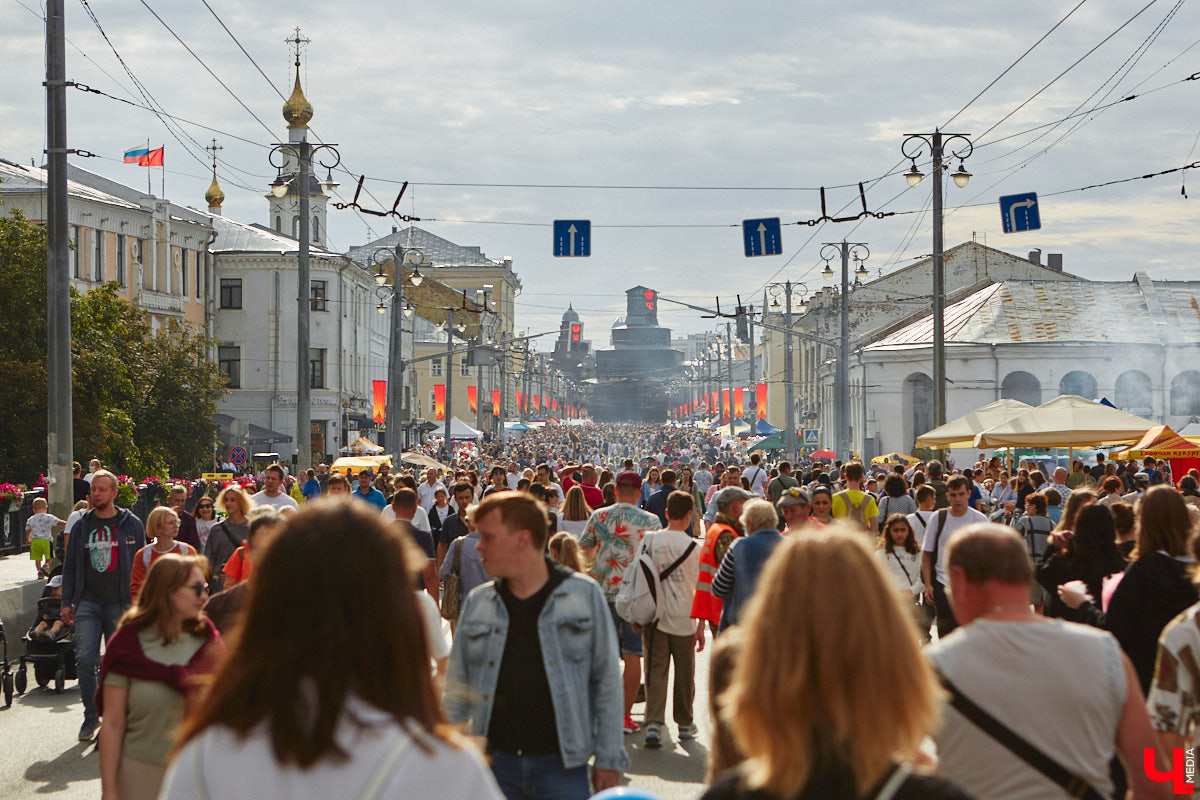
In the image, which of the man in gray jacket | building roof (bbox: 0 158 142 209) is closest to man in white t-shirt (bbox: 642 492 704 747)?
the man in gray jacket

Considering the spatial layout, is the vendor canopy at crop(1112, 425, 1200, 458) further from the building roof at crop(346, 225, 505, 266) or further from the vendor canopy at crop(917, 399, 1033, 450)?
the building roof at crop(346, 225, 505, 266)

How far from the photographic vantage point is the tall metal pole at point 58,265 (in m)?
16.6

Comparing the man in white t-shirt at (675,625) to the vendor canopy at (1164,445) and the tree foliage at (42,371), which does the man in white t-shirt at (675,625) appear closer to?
the vendor canopy at (1164,445)

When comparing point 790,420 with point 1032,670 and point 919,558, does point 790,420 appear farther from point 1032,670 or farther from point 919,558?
point 1032,670

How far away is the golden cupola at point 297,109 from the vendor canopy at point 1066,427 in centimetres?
5665

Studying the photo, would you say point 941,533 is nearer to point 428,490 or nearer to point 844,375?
point 428,490

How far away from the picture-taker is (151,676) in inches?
213

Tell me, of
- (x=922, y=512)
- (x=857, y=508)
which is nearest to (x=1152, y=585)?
(x=922, y=512)

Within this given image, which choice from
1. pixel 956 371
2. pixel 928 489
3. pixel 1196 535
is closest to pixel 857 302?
pixel 956 371

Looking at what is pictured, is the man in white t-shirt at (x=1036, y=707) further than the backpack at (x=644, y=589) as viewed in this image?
No

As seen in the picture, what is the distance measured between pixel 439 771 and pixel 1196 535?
4265mm

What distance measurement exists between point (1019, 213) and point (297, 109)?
5137cm

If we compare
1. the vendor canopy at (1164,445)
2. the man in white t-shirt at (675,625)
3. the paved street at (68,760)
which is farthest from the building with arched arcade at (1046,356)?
the paved street at (68,760)

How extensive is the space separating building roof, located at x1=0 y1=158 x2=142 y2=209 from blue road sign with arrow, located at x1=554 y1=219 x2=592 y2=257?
1619 cm
